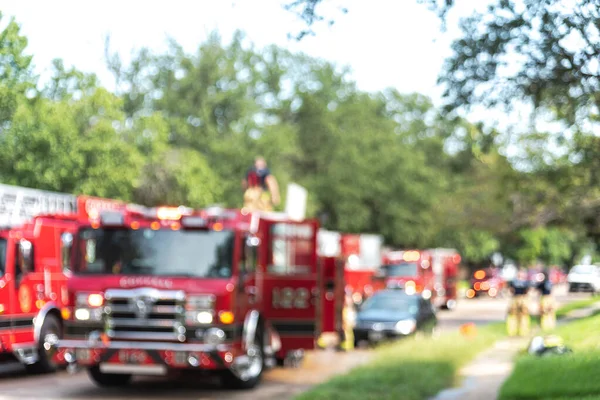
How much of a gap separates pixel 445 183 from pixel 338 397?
53975 millimetres

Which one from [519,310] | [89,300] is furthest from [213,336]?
[519,310]

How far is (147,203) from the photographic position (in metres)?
44.6

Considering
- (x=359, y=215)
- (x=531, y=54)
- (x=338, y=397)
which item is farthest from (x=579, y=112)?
(x=359, y=215)

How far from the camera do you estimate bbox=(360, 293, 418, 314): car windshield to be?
81.9 feet

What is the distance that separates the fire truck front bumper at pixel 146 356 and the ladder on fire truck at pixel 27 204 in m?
3.38

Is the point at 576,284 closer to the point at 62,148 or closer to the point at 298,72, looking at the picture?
the point at 298,72

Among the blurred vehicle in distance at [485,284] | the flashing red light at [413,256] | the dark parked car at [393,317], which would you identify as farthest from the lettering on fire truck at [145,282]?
the blurred vehicle in distance at [485,284]

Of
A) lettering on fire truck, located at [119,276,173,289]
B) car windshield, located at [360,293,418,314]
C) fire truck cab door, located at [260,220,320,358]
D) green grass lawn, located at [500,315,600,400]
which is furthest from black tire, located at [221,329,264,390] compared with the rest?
car windshield, located at [360,293,418,314]

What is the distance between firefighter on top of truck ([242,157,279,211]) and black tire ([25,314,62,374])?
3.74 metres

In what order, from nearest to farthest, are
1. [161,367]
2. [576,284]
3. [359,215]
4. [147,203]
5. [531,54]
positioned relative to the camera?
[531,54], [161,367], [147,203], [359,215], [576,284]

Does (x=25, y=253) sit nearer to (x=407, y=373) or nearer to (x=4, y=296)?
(x=4, y=296)

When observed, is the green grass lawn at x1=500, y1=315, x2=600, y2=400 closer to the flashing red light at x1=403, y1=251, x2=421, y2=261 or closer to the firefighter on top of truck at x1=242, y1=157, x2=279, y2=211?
the firefighter on top of truck at x1=242, y1=157, x2=279, y2=211

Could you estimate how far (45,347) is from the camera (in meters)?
17.0

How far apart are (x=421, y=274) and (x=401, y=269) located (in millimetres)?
821
